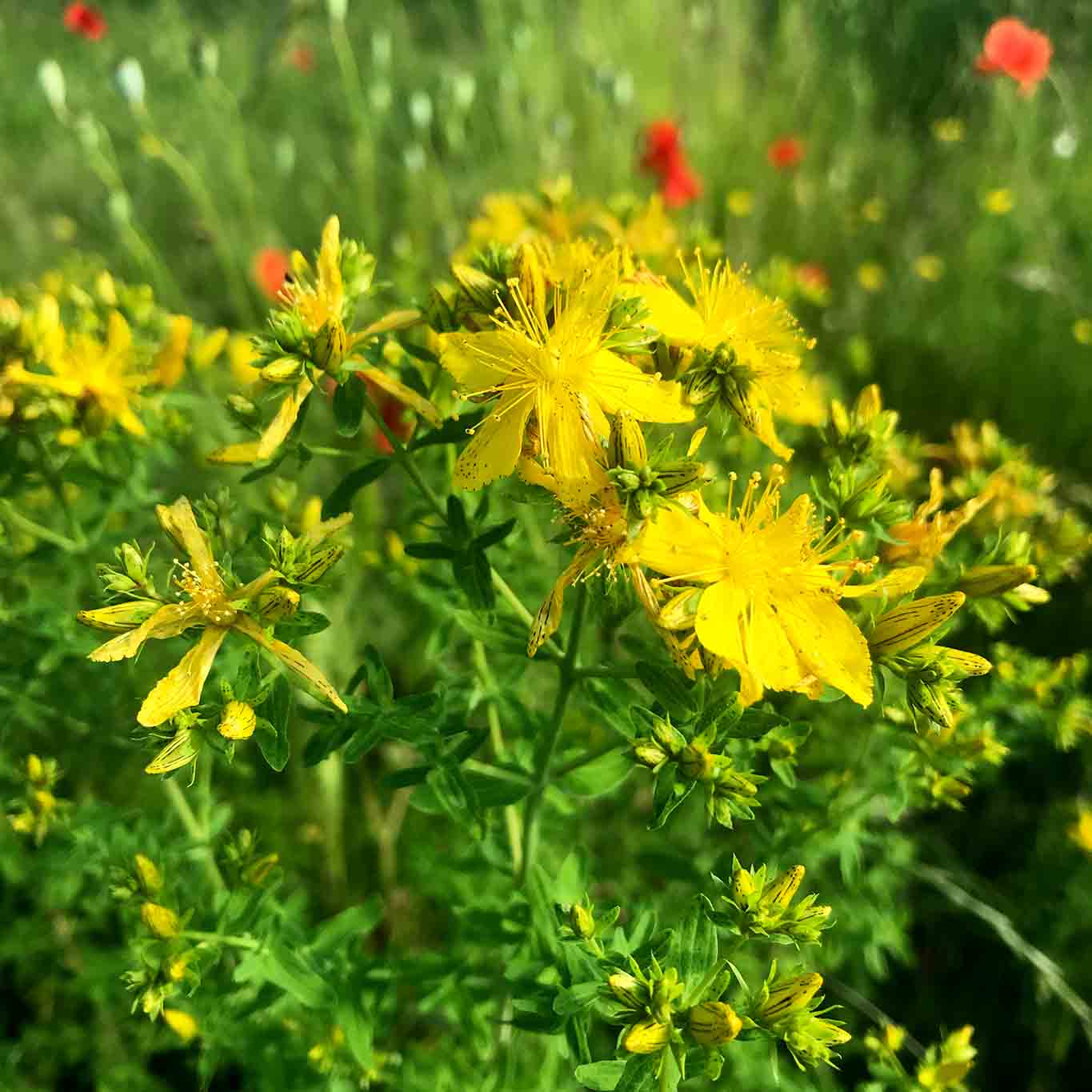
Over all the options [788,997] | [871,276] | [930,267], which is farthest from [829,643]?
[930,267]

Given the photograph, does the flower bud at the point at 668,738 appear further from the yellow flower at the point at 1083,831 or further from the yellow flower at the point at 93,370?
the yellow flower at the point at 1083,831

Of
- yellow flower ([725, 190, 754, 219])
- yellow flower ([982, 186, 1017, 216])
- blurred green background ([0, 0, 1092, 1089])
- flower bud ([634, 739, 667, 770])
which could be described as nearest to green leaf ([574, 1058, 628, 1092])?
flower bud ([634, 739, 667, 770])

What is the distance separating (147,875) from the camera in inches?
53.9

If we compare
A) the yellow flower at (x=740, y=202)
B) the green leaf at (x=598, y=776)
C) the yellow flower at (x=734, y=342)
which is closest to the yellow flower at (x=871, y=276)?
the yellow flower at (x=740, y=202)

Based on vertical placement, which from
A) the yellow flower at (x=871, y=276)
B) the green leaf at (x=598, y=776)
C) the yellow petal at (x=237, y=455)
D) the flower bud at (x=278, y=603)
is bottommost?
the green leaf at (x=598, y=776)

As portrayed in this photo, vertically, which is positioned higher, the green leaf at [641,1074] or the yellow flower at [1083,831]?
the green leaf at [641,1074]

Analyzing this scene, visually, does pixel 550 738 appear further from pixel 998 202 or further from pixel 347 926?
pixel 998 202

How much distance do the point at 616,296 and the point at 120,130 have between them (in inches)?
258

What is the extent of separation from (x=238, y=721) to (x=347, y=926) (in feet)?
2.01

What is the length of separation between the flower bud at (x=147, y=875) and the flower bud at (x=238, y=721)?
0.37 metres

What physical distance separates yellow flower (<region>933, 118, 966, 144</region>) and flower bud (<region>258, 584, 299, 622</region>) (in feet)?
13.9

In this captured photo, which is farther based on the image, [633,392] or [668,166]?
[668,166]

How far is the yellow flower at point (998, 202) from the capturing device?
382 cm

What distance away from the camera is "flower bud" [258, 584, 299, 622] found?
3.82 feet
